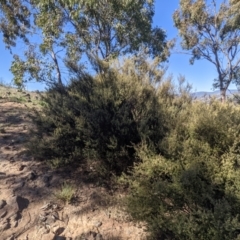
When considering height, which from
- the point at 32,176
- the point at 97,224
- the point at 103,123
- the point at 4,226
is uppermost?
the point at 103,123

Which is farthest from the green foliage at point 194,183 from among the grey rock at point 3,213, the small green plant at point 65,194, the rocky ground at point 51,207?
the grey rock at point 3,213

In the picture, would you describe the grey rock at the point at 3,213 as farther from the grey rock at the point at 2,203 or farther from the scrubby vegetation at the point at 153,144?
the scrubby vegetation at the point at 153,144

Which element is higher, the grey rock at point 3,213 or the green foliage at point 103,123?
the green foliage at point 103,123

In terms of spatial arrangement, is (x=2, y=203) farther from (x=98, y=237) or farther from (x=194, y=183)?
(x=194, y=183)

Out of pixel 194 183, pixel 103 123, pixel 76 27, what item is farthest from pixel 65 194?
pixel 76 27

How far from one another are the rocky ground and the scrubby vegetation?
282 mm

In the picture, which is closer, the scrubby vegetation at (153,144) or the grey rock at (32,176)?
the scrubby vegetation at (153,144)

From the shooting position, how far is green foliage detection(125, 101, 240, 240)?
9.82 feet

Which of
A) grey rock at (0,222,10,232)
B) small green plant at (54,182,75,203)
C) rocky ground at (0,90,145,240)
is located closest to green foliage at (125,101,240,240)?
rocky ground at (0,90,145,240)

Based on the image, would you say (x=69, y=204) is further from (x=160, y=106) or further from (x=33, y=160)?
(x=160, y=106)

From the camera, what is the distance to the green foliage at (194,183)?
118 inches

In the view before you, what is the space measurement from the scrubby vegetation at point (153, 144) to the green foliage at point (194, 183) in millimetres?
11

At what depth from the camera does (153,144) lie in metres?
4.25

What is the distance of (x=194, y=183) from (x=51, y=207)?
6.64ft
